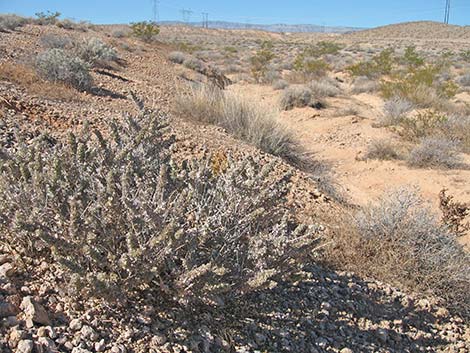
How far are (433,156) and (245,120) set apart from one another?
3523 mm

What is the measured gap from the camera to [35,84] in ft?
21.0

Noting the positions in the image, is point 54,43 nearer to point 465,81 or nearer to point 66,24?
point 66,24

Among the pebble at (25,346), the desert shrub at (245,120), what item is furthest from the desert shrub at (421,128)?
the pebble at (25,346)

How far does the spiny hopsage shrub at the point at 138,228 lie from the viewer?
2.05m

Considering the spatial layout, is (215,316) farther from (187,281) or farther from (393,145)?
(393,145)

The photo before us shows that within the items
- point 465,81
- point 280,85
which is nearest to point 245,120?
point 280,85

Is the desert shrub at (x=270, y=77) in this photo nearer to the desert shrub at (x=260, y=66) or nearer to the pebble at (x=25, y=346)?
the desert shrub at (x=260, y=66)

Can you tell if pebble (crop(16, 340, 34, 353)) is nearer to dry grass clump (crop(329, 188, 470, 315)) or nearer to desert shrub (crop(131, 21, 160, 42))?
dry grass clump (crop(329, 188, 470, 315))

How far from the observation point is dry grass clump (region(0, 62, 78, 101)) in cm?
622

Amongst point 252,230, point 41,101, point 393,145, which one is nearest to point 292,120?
point 393,145

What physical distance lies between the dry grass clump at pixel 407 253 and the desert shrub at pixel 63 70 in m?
5.25

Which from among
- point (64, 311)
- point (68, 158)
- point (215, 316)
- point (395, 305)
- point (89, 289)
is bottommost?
point (395, 305)

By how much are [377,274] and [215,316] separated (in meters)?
1.73

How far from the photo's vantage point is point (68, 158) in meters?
2.66
